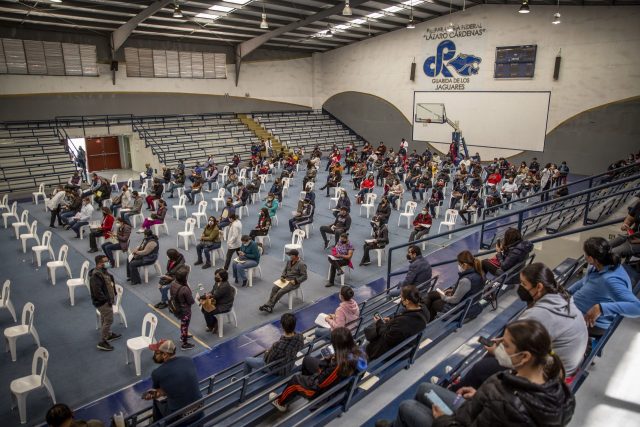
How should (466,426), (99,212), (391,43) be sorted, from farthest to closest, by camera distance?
(391,43)
(99,212)
(466,426)

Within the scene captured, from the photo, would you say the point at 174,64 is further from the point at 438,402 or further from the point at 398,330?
the point at 438,402

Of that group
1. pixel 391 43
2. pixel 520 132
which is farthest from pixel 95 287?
pixel 391 43

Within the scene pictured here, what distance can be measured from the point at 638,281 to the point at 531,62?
18.9m

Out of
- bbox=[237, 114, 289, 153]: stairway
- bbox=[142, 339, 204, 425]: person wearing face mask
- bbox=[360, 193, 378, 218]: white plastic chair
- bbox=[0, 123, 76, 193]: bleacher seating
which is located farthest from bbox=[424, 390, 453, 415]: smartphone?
bbox=[237, 114, 289, 153]: stairway

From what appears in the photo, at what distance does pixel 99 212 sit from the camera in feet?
45.2

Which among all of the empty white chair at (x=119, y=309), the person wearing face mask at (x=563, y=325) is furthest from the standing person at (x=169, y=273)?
the person wearing face mask at (x=563, y=325)

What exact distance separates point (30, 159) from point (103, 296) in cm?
1468

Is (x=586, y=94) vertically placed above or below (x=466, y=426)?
above

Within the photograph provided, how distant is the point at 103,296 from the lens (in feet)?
20.9

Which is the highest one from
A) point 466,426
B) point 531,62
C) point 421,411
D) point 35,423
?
point 531,62

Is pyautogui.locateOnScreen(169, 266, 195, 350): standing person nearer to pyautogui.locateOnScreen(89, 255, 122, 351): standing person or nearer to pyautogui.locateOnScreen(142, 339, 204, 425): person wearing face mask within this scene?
pyautogui.locateOnScreen(89, 255, 122, 351): standing person

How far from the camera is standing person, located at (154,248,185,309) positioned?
7.32 m

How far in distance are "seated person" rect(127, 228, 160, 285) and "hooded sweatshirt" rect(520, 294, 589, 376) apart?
24.8 feet

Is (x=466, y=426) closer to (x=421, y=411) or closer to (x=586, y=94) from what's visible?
(x=421, y=411)
